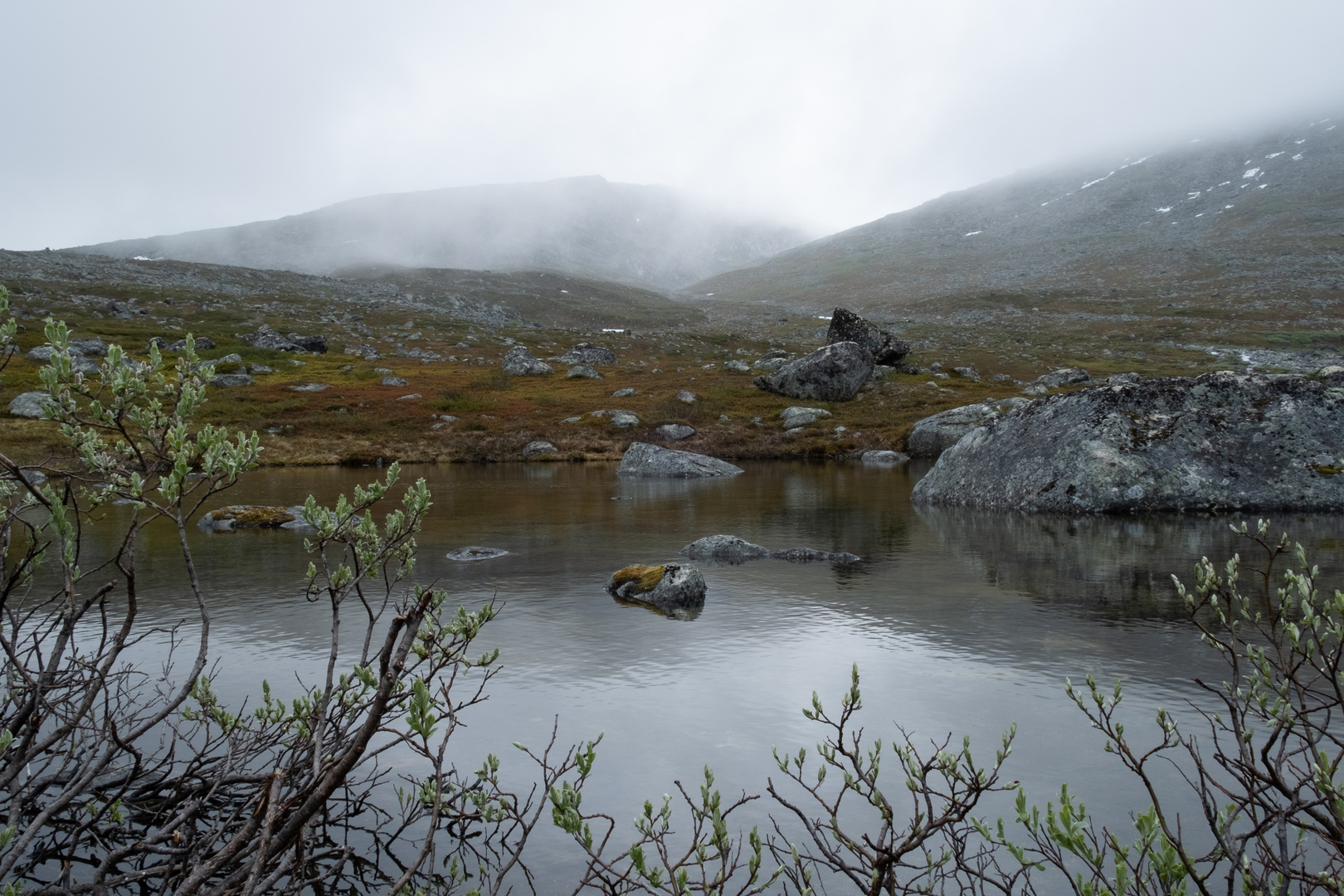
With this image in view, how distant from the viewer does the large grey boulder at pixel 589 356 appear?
305ft

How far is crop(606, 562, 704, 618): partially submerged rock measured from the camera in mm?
12977

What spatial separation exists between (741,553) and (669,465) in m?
24.6

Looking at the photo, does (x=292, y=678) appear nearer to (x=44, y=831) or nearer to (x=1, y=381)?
(x=44, y=831)

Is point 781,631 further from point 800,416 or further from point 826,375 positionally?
point 826,375

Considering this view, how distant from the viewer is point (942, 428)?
1909 inches

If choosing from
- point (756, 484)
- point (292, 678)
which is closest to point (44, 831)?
point (292, 678)

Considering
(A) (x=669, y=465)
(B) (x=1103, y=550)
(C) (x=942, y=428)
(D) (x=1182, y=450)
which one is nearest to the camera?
(B) (x=1103, y=550)

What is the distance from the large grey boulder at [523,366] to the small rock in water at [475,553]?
66.6 meters

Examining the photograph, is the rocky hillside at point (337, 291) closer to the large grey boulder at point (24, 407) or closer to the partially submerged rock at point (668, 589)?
the large grey boulder at point (24, 407)

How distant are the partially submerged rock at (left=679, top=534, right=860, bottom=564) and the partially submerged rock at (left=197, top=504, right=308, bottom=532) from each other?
12658 millimetres

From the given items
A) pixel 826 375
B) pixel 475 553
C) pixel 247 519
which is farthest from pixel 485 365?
pixel 475 553

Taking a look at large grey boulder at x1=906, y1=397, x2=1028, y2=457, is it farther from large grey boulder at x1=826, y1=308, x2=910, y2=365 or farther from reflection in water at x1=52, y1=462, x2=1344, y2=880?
large grey boulder at x1=826, y1=308, x2=910, y2=365

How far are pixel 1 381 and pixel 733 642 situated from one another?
240ft

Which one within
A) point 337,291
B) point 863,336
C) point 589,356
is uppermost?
point 337,291
